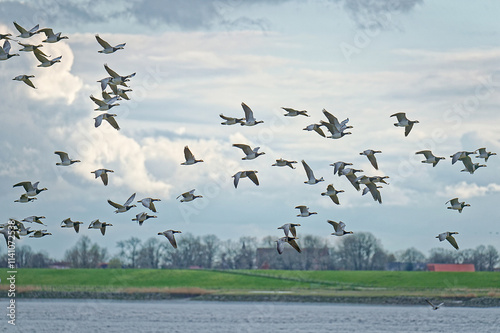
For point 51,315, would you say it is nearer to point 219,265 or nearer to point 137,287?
point 137,287

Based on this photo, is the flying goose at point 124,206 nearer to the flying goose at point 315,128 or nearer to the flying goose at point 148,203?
the flying goose at point 148,203

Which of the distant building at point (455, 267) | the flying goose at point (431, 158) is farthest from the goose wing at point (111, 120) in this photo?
the distant building at point (455, 267)

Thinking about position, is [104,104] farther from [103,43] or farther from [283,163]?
[283,163]

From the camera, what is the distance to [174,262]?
155250 millimetres

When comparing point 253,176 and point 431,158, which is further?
point 431,158

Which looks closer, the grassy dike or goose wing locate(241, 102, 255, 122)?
goose wing locate(241, 102, 255, 122)

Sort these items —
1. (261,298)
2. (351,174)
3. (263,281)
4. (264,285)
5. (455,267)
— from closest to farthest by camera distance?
(351,174) → (261,298) → (264,285) → (263,281) → (455,267)

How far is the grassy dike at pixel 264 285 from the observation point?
103494 millimetres

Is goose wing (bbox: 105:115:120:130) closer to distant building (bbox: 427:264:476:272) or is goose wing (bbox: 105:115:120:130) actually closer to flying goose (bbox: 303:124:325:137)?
flying goose (bbox: 303:124:325:137)

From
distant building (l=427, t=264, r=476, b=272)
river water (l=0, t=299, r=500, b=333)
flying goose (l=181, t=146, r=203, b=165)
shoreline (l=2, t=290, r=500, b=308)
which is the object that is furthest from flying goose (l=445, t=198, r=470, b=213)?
distant building (l=427, t=264, r=476, b=272)

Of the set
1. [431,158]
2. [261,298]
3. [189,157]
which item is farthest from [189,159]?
[261,298]

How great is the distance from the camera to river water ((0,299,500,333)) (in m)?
67.6

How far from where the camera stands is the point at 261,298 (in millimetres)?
107188

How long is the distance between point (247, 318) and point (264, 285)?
44.2 metres
